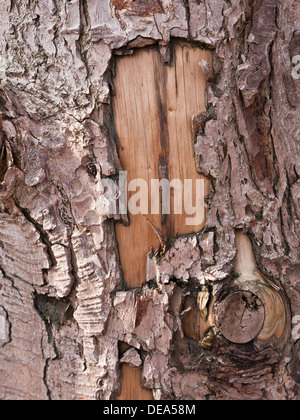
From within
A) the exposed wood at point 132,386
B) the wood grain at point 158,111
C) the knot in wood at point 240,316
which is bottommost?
the exposed wood at point 132,386

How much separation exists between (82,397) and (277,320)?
0.62m

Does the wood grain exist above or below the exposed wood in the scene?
above

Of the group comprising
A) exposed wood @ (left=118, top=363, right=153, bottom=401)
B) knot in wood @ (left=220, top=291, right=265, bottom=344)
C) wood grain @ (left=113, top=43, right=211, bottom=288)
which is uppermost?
wood grain @ (left=113, top=43, right=211, bottom=288)

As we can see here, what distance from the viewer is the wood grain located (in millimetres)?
1219

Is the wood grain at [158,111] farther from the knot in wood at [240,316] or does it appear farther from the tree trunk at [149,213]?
the knot in wood at [240,316]

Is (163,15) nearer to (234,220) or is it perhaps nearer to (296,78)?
(296,78)

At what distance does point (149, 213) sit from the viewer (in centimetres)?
125

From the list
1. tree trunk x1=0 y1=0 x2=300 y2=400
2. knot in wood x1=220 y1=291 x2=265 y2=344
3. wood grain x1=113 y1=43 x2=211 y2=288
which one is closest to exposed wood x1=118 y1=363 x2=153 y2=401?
tree trunk x1=0 y1=0 x2=300 y2=400

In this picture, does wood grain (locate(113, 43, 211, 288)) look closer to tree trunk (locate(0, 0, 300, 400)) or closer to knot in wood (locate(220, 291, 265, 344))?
tree trunk (locate(0, 0, 300, 400))

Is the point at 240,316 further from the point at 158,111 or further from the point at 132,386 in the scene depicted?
the point at 158,111

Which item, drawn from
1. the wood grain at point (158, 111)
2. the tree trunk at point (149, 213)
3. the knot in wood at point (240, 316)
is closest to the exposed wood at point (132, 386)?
the tree trunk at point (149, 213)

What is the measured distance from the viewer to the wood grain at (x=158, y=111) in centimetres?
122

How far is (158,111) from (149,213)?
0.96 feet

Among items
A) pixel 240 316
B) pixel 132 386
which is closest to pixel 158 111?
pixel 240 316
